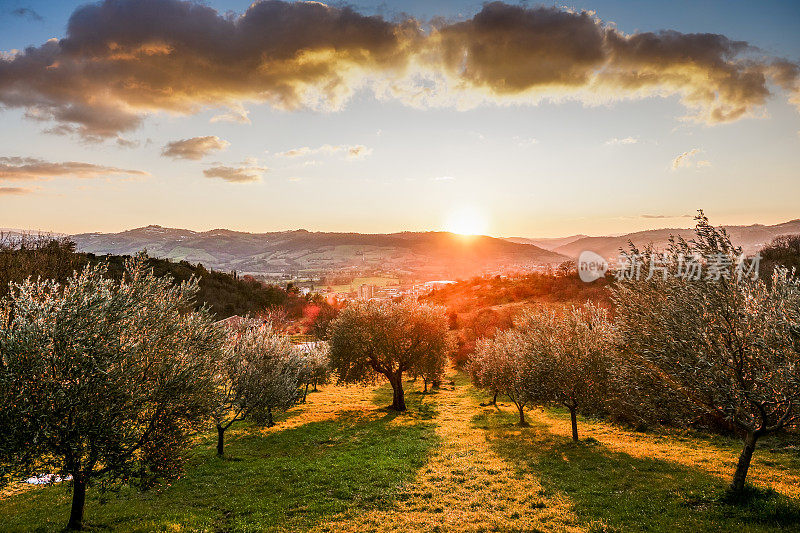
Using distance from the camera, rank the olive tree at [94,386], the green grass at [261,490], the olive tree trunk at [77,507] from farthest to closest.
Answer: the green grass at [261,490], the olive tree trunk at [77,507], the olive tree at [94,386]

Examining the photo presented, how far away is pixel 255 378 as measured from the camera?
3212 cm

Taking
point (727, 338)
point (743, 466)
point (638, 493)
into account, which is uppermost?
point (727, 338)

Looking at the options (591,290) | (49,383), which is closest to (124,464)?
(49,383)

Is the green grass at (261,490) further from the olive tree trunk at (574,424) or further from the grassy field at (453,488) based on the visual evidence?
the olive tree trunk at (574,424)

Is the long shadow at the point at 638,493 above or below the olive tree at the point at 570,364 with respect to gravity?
below

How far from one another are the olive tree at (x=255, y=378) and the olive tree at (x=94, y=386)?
8852mm

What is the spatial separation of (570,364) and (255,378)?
92.2ft

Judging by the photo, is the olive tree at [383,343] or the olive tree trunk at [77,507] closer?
the olive tree trunk at [77,507]

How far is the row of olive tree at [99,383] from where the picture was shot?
14008mm

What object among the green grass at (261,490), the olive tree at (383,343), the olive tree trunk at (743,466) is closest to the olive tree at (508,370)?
the olive tree at (383,343)

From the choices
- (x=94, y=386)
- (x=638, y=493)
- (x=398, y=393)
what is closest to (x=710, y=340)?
(x=638, y=493)

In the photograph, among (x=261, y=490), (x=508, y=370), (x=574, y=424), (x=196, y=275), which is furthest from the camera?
(x=196, y=275)

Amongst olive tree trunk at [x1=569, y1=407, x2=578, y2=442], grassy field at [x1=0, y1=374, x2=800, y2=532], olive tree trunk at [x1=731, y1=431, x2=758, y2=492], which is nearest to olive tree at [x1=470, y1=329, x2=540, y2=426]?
olive tree trunk at [x1=569, y1=407, x2=578, y2=442]

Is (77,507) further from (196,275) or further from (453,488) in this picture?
(196,275)
